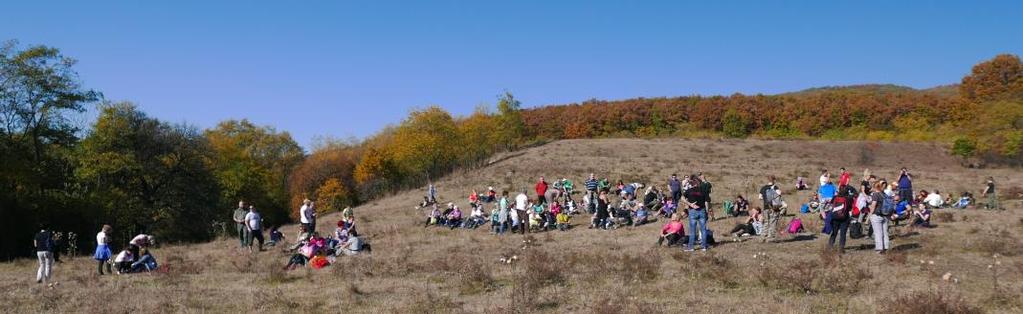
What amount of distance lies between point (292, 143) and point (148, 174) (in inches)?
1955

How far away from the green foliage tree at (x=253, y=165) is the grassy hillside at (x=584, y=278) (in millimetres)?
31985

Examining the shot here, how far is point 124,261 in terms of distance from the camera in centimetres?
1602

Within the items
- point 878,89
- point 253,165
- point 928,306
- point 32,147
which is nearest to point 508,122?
point 253,165

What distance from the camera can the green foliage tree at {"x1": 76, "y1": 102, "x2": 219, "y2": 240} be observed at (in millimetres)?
36781

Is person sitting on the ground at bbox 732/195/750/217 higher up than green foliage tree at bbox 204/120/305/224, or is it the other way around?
green foliage tree at bbox 204/120/305/224

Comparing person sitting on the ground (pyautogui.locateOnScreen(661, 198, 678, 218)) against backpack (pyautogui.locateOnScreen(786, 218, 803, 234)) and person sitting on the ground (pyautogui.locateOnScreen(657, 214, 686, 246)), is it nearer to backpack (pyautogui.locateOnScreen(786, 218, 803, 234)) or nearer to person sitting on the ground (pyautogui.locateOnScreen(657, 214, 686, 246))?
backpack (pyautogui.locateOnScreen(786, 218, 803, 234))

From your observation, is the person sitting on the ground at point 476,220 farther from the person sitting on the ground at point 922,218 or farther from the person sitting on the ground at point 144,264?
the person sitting on the ground at point 922,218

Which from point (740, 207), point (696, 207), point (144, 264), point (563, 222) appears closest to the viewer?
point (696, 207)

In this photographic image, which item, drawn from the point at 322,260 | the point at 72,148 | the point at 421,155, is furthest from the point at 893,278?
the point at 421,155

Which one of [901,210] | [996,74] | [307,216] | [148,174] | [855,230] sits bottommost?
[855,230]

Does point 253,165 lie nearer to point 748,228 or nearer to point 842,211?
point 748,228

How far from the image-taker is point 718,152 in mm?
66312

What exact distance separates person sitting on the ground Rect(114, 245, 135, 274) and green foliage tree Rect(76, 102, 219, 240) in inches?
840

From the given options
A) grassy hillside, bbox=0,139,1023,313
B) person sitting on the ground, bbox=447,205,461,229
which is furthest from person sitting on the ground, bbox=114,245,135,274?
person sitting on the ground, bbox=447,205,461,229
